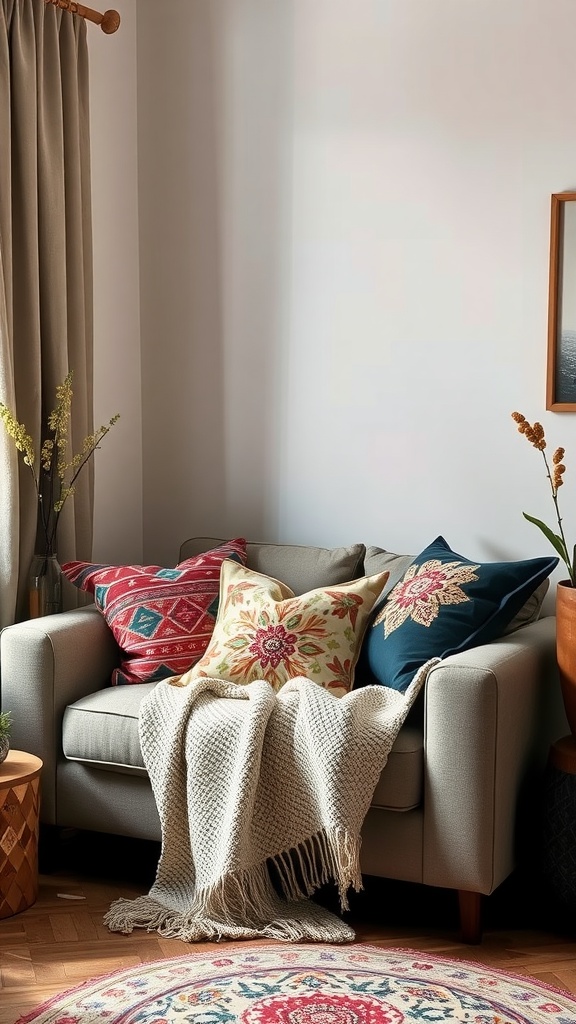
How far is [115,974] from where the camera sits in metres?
2.42

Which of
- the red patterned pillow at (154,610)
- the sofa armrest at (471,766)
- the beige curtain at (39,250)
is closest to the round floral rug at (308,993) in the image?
the sofa armrest at (471,766)

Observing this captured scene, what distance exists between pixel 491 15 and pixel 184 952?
2615 mm

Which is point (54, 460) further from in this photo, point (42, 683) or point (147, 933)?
point (147, 933)

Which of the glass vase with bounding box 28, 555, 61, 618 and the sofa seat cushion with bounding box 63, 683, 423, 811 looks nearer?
the sofa seat cushion with bounding box 63, 683, 423, 811

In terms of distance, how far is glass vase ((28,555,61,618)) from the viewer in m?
3.28

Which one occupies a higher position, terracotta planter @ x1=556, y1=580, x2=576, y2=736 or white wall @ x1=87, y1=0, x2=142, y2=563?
white wall @ x1=87, y1=0, x2=142, y2=563

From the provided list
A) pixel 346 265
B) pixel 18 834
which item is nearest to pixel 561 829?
pixel 18 834

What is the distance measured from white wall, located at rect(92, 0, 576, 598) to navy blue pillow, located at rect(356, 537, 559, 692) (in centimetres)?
46

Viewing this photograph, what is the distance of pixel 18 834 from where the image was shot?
271 cm

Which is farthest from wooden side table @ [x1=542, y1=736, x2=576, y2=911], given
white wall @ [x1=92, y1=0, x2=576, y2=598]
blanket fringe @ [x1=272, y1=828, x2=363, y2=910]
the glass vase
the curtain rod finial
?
the curtain rod finial

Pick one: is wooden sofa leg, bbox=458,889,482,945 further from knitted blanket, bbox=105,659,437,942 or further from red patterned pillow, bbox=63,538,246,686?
red patterned pillow, bbox=63,538,246,686

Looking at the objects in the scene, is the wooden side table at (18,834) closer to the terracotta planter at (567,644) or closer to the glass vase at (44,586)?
the glass vase at (44,586)

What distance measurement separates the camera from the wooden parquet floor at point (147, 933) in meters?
2.44

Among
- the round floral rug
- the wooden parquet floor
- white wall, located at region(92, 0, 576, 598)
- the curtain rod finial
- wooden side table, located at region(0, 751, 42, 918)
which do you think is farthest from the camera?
the curtain rod finial
